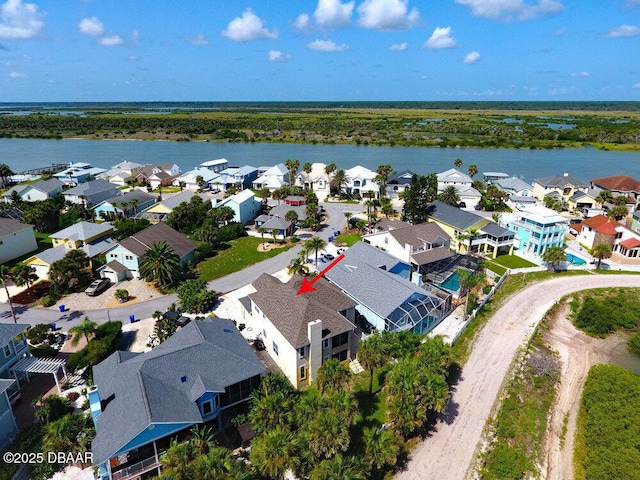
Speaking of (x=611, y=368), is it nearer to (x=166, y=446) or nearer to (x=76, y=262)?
(x=166, y=446)

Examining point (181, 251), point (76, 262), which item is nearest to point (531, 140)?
point (181, 251)

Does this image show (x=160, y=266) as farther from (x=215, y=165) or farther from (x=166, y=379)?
(x=215, y=165)

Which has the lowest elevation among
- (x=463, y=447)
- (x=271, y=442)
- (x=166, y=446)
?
(x=463, y=447)

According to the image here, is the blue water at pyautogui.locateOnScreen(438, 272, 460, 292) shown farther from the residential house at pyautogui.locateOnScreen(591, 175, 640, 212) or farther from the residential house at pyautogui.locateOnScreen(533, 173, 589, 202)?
the residential house at pyautogui.locateOnScreen(591, 175, 640, 212)

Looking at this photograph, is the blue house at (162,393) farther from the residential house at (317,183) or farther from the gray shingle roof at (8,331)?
the residential house at (317,183)

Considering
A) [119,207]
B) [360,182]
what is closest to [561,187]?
[360,182]
